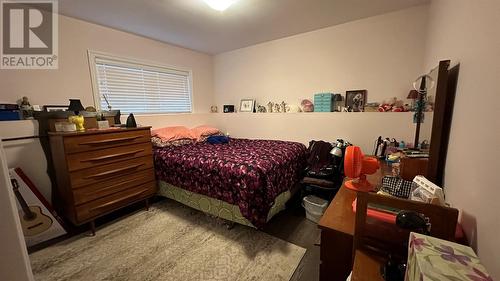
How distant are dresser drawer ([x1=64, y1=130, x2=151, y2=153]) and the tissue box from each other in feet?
8.19

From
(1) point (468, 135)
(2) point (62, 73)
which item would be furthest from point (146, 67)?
(1) point (468, 135)

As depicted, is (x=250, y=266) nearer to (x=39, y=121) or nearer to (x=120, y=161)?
(x=120, y=161)

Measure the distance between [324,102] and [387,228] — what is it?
2183 mm

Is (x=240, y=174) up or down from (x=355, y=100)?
down

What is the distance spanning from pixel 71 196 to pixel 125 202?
1.65 ft

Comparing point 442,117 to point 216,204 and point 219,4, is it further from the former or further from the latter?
point 219,4

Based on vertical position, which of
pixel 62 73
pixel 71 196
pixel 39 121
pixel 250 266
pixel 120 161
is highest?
pixel 62 73

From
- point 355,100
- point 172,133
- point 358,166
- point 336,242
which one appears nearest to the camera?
point 336,242

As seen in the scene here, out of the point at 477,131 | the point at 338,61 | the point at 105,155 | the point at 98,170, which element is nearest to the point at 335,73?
the point at 338,61

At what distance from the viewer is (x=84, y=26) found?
2373 mm

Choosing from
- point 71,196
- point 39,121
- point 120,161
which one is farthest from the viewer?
point 120,161

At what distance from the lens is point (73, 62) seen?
2330 millimetres

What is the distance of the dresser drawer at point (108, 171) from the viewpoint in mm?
1907

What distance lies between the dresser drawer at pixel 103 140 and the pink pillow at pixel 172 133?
35 centimetres
